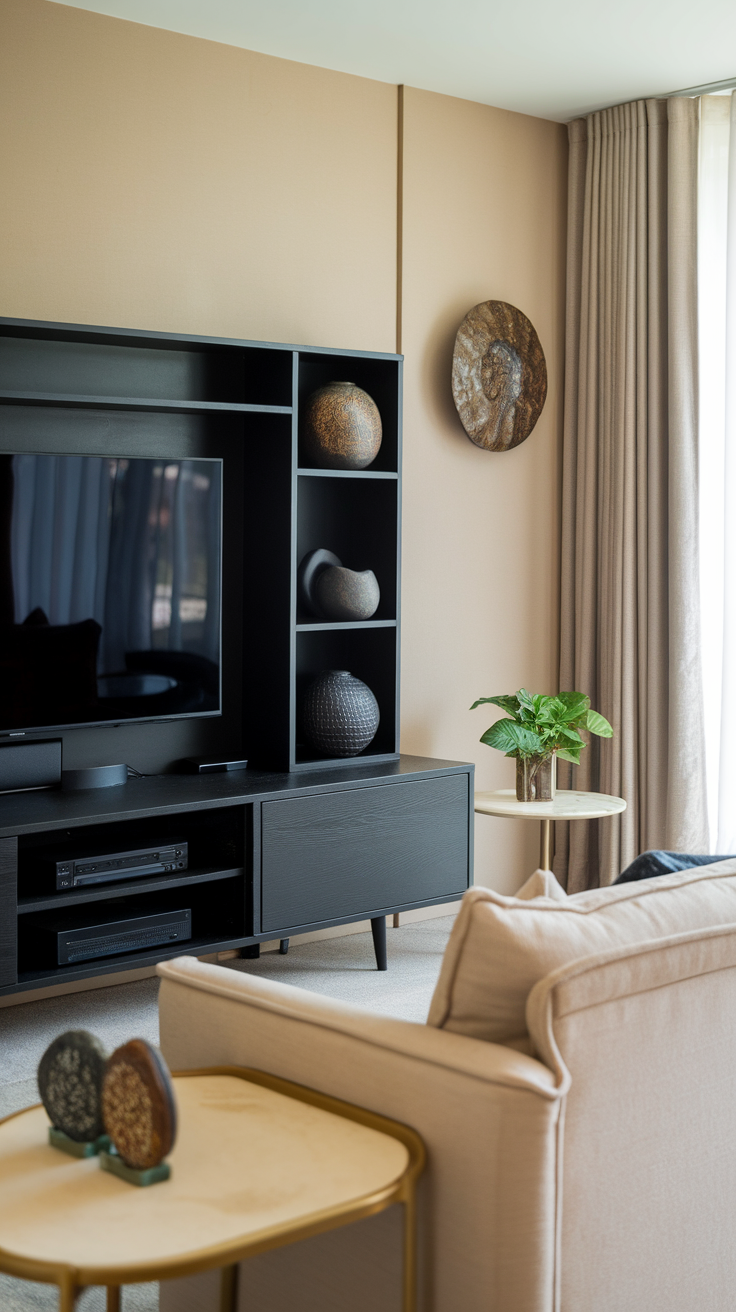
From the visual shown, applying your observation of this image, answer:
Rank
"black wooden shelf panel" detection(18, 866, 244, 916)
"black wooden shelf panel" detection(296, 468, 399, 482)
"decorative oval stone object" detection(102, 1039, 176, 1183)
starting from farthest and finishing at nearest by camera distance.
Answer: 1. "black wooden shelf panel" detection(296, 468, 399, 482)
2. "black wooden shelf panel" detection(18, 866, 244, 916)
3. "decorative oval stone object" detection(102, 1039, 176, 1183)

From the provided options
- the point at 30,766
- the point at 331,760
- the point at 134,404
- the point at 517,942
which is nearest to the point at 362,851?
the point at 331,760

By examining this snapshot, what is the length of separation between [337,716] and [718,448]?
5.30 feet

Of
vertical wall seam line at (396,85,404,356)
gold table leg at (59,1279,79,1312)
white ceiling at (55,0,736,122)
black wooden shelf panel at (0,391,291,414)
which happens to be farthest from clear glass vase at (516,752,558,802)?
gold table leg at (59,1279,79,1312)

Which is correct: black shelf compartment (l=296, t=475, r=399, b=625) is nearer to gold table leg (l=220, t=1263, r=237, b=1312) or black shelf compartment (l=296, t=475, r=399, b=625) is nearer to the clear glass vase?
the clear glass vase

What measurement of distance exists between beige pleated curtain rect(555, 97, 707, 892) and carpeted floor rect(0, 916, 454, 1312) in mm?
854

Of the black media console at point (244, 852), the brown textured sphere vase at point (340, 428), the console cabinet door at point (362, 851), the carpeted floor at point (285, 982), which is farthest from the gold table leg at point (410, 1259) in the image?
the brown textured sphere vase at point (340, 428)

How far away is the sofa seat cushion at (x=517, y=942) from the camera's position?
1394 mm

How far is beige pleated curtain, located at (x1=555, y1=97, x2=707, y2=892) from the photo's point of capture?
13.4 ft

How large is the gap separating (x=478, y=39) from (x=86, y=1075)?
326 cm

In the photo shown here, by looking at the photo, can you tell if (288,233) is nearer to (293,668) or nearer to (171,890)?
(293,668)

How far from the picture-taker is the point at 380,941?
11.9 feet

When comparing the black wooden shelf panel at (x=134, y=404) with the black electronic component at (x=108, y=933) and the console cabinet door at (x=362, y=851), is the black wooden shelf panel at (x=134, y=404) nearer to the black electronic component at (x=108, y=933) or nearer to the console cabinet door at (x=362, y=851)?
the console cabinet door at (x=362, y=851)

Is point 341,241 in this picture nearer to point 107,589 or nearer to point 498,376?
point 498,376

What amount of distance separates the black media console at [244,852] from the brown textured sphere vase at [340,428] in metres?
0.89
